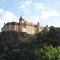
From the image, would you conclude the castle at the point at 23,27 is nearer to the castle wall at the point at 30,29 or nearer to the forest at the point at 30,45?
the castle wall at the point at 30,29

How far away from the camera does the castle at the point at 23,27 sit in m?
123

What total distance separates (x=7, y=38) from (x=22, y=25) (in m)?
11.1

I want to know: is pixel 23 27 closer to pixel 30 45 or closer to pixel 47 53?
pixel 30 45

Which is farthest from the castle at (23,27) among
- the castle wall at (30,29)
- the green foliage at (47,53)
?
the green foliage at (47,53)

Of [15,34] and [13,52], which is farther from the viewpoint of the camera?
[15,34]

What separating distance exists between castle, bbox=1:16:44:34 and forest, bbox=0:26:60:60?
214 inches

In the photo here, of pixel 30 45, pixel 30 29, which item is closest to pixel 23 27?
pixel 30 29

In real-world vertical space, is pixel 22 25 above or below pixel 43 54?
above

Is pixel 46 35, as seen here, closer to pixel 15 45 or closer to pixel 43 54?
pixel 15 45

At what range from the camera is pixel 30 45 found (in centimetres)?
10569

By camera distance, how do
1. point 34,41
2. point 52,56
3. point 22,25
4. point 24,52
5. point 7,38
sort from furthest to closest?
point 22,25, point 7,38, point 34,41, point 24,52, point 52,56

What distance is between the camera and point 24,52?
95.1m

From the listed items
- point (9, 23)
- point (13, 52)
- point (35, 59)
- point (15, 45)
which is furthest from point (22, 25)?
point (35, 59)

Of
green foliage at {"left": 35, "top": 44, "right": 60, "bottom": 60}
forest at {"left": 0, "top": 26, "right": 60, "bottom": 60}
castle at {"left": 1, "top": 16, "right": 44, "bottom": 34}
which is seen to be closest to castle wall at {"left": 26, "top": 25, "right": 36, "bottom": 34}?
castle at {"left": 1, "top": 16, "right": 44, "bottom": 34}
